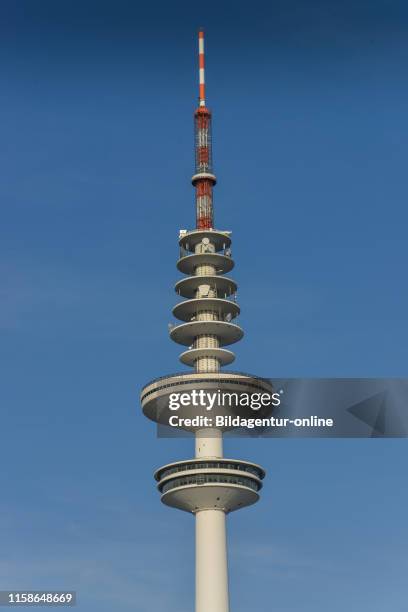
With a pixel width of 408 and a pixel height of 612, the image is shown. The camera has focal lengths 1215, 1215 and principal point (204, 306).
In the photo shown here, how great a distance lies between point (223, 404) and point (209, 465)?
1118cm

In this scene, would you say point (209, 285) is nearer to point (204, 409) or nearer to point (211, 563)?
point (204, 409)

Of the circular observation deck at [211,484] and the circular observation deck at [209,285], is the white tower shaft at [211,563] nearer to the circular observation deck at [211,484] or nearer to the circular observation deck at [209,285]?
the circular observation deck at [211,484]

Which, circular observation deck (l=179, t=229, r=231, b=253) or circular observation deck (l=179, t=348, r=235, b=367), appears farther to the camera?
circular observation deck (l=179, t=229, r=231, b=253)

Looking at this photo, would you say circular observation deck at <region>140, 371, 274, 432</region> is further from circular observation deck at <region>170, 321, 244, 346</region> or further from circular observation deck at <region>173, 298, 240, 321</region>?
circular observation deck at <region>173, 298, 240, 321</region>

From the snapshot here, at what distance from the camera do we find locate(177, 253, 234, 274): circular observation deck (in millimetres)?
194750

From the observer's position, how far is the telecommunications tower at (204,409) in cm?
17250

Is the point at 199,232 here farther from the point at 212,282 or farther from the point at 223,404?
the point at 223,404

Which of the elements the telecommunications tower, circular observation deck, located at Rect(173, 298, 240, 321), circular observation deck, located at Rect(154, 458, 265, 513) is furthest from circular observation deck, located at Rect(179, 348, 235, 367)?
circular observation deck, located at Rect(154, 458, 265, 513)

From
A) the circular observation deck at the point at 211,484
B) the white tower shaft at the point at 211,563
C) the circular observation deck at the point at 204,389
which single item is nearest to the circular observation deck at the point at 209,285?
the circular observation deck at the point at 204,389

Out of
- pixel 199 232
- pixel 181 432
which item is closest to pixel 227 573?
pixel 181 432

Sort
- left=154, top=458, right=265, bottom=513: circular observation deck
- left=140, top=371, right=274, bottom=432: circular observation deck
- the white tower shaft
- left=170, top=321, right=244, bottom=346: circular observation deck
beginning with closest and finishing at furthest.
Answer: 1. the white tower shaft
2. left=154, top=458, right=265, bottom=513: circular observation deck
3. left=140, top=371, right=274, bottom=432: circular observation deck
4. left=170, top=321, right=244, bottom=346: circular observation deck

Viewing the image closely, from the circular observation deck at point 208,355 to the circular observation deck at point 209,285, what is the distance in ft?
35.6

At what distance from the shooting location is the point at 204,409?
18475cm

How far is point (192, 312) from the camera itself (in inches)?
7603
